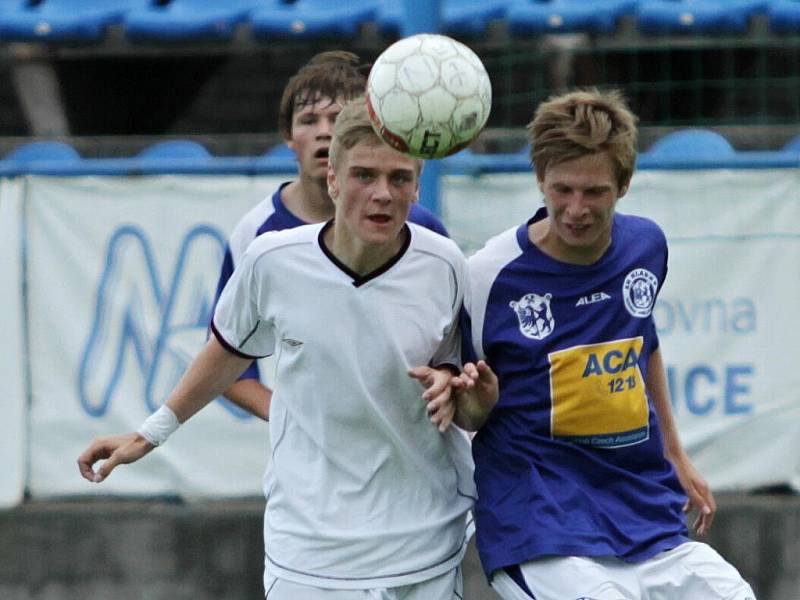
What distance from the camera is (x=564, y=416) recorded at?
4227 millimetres

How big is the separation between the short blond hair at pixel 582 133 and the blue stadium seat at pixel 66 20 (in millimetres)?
7144

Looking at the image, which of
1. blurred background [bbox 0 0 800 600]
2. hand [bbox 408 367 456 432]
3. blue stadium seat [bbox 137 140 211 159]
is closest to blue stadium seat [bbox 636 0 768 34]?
blurred background [bbox 0 0 800 600]

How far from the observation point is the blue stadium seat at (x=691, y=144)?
7613 mm

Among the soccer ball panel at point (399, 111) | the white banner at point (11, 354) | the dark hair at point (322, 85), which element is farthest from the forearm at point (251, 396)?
the white banner at point (11, 354)

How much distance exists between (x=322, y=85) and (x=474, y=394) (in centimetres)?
141

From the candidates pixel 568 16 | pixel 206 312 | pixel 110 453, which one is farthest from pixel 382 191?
pixel 568 16

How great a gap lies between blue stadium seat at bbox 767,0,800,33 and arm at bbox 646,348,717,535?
572cm

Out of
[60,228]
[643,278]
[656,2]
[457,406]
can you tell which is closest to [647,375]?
[643,278]

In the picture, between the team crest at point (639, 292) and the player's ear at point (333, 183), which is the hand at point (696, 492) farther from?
the player's ear at point (333, 183)

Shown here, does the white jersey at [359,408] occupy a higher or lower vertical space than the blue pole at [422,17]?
lower

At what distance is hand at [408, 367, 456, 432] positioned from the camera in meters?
3.98

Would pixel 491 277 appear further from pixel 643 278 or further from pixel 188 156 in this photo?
pixel 188 156

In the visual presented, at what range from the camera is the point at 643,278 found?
14.5 ft

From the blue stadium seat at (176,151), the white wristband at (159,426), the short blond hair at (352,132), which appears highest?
the short blond hair at (352,132)
